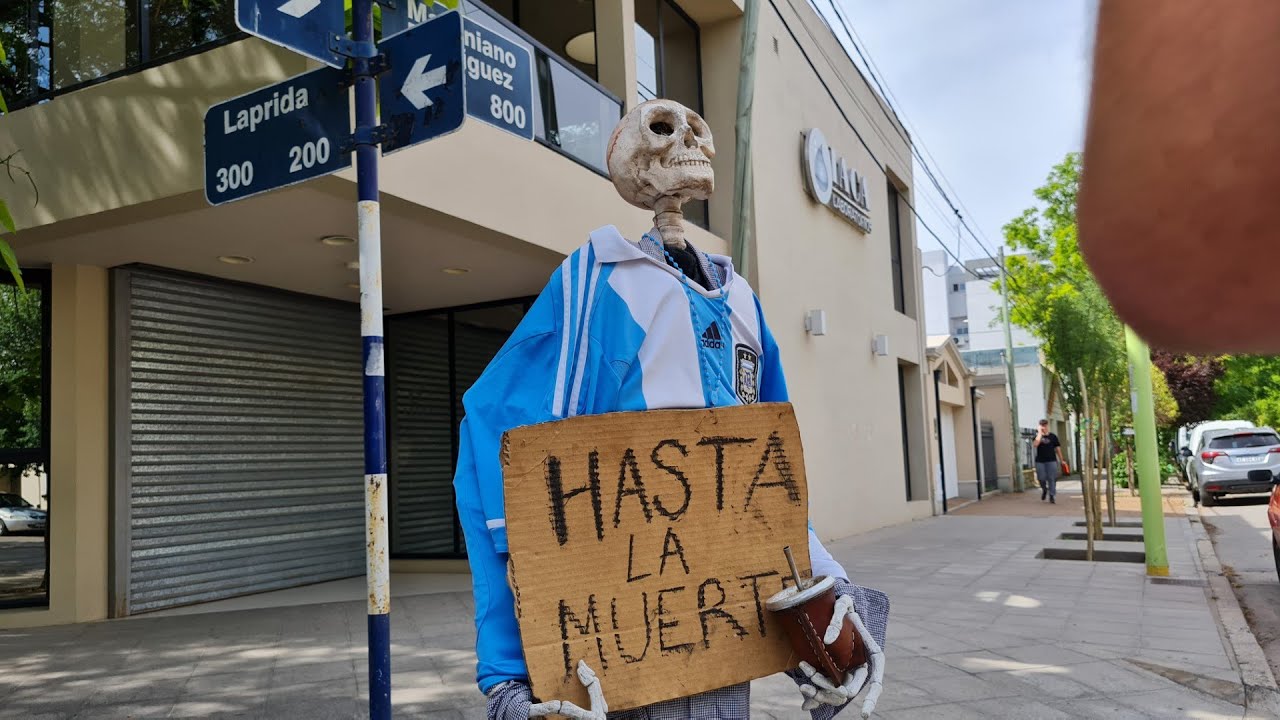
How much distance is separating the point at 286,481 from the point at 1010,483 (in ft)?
81.7

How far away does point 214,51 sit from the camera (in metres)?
5.73

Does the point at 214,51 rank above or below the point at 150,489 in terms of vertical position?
above

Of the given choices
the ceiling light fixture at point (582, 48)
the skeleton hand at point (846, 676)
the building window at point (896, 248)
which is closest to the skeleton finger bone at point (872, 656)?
the skeleton hand at point (846, 676)

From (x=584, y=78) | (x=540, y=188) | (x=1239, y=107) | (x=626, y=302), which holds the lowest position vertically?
(x=1239, y=107)

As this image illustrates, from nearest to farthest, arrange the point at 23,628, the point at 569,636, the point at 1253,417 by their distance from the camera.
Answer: the point at 569,636, the point at 23,628, the point at 1253,417

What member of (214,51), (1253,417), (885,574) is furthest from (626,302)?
(1253,417)

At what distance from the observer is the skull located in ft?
7.20

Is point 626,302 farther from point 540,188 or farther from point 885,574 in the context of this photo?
point 885,574

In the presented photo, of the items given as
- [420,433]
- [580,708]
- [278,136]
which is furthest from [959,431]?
[580,708]

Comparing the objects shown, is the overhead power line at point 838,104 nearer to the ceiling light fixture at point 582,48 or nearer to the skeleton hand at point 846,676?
the ceiling light fixture at point 582,48

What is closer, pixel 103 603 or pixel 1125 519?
pixel 103 603

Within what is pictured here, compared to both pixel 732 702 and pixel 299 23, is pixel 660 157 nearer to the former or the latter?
pixel 732 702

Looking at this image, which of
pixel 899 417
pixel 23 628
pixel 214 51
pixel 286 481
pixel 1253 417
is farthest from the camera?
pixel 1253 417

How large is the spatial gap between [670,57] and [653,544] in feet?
36.7
